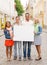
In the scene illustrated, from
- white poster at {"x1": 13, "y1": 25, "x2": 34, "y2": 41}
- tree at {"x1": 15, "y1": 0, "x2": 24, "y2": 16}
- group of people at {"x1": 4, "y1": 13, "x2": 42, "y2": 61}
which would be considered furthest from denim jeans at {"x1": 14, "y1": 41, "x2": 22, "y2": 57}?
tree at {"x1": 15, "y1": 0, "x2": 24, "y2": 16}

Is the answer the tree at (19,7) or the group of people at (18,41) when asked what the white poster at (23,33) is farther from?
the tree at (19,7)

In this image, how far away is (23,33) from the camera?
464 inches

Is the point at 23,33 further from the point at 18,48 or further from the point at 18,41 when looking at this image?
the point at 18,48

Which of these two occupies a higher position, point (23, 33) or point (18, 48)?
point (23, 33)

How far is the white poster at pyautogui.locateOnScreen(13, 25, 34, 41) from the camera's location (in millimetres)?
11664

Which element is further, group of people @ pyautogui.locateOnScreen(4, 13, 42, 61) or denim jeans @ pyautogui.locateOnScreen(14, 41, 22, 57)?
denim jeans @ pyautogui.locateOnScreen(14, 41, 22, 57)

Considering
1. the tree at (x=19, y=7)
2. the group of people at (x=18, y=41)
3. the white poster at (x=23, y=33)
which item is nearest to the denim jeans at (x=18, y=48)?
the group of people at (x=18, y=41)

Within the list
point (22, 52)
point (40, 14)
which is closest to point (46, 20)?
point (40, 14)

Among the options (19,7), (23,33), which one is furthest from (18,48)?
(19,7)

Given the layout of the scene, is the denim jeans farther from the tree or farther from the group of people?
the tree

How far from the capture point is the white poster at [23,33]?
11.7 m

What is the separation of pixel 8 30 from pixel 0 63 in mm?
1423

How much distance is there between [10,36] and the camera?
11430 mm

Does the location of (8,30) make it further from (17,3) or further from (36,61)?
(17,3)
